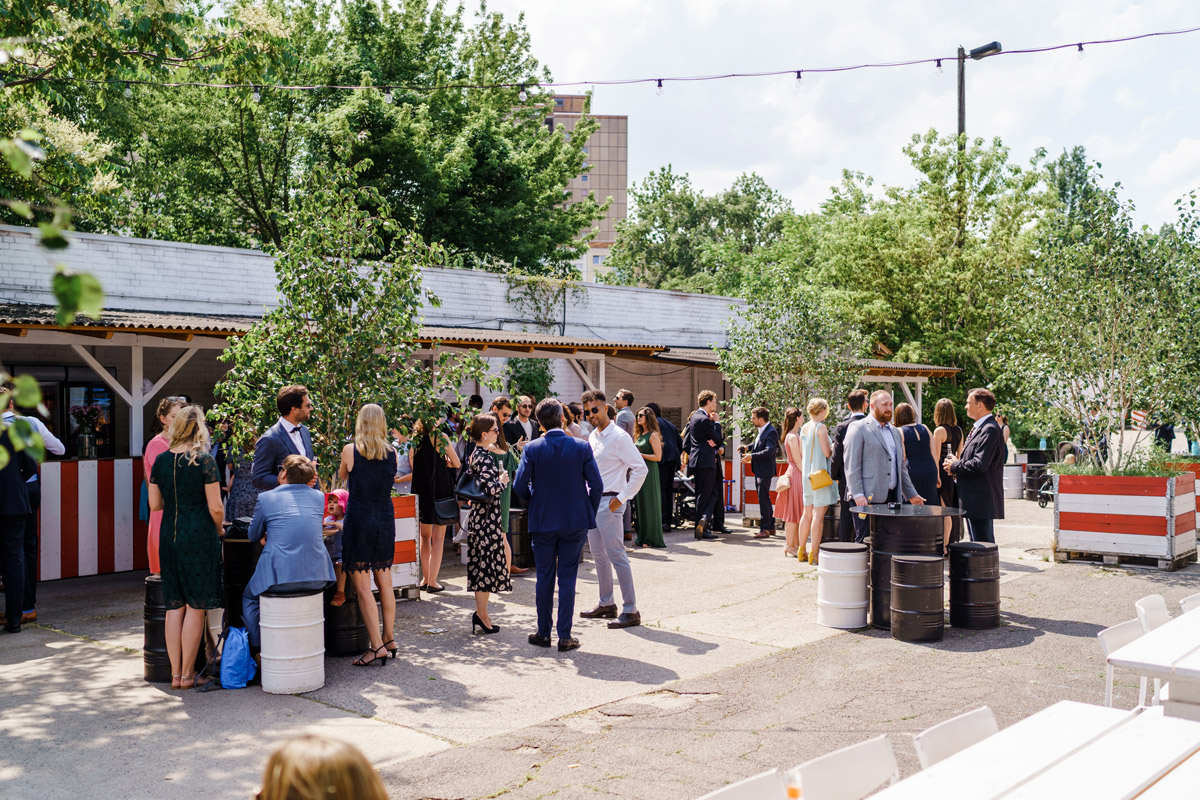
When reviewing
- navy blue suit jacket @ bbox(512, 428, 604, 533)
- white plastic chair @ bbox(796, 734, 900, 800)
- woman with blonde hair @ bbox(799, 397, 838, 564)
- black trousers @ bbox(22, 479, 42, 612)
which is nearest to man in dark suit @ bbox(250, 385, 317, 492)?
navy blue suit jacket @ bbox(512, 428, 604, 533)

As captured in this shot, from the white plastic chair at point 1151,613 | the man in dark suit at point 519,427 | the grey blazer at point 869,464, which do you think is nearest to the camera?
the white plastic chair at point 1151,613

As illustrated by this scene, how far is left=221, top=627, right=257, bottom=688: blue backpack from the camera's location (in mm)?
6242

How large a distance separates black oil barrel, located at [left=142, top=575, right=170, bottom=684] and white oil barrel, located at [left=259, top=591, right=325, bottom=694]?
0.70 m

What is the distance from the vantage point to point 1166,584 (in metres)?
9.46

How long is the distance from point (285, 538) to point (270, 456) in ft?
3.04

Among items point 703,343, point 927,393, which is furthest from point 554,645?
point 927,393

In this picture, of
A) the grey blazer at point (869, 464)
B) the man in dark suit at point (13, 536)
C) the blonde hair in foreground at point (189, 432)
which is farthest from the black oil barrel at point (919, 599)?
the man in dark suit at point (13, 536)

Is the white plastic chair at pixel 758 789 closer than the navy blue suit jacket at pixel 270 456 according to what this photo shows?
Yes

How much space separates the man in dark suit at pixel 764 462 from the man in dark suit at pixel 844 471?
2.39 metres

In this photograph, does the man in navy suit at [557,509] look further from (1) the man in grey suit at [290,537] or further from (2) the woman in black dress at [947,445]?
(2) the woman in black dress at [947,445]

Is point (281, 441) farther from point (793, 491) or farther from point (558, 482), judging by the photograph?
point (793, 491)

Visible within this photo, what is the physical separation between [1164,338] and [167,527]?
10.2m

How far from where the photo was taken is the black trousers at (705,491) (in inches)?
529

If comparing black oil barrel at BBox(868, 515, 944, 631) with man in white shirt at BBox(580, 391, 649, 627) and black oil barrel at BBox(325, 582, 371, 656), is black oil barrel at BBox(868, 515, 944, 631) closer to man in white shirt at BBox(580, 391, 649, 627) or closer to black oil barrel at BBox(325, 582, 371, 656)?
man in white shirt at BBox(580, 391, 649, 627)
